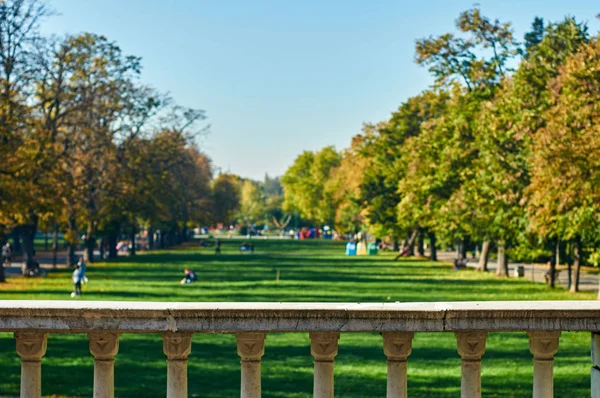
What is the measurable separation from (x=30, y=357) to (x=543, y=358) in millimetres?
3570

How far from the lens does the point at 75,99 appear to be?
222 feet

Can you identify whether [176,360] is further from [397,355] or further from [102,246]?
[102,246]

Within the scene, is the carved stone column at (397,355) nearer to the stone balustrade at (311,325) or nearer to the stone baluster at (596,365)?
the stone balustrade at (311,325)

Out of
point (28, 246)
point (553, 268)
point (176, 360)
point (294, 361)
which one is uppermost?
point (28, 246)

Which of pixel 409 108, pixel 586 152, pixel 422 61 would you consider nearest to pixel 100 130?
pixel 422 61

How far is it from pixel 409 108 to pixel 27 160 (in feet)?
161

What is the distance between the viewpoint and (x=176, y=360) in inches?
306

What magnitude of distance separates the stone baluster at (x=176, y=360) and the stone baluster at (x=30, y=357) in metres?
0.88

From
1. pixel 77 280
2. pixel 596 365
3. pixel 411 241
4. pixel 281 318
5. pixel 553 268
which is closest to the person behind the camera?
pixel 281 318

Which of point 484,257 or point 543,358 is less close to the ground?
point 543,358

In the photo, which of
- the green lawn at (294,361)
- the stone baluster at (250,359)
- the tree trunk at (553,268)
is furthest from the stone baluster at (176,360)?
the tree trunk at (553,268)

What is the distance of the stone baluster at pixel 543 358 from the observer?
7.76m

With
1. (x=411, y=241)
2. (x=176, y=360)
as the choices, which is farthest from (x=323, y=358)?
(x=411, y=241)

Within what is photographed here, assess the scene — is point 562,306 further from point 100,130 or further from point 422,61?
point 100,130
